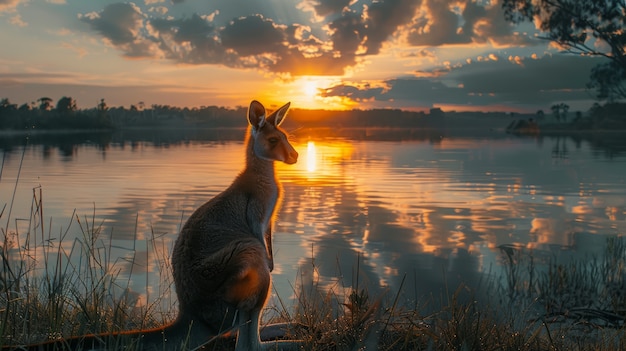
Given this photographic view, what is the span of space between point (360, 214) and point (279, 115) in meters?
17.0

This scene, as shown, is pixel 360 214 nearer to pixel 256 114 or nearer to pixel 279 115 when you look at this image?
pixel 279 115

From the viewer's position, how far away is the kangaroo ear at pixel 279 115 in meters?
5.62

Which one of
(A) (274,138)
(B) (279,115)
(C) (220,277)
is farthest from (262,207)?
(C) (220,277)

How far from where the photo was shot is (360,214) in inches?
884

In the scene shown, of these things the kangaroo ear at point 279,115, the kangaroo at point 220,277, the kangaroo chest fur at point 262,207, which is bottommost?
the kangaroo at point 220,277

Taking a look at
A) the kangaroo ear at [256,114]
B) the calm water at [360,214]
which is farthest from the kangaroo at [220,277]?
the calm water at [360,214]

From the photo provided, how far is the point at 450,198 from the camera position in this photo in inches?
1098

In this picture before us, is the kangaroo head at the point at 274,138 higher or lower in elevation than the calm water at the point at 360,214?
higher

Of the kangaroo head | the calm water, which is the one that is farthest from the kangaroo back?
the calm water

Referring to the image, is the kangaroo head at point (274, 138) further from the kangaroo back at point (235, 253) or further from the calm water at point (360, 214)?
the calm water at point (360, 214)

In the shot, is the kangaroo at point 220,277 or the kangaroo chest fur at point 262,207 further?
the kangaroo chest fur at point 262,207

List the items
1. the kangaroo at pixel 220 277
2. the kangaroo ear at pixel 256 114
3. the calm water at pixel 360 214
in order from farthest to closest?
the calm water at pixel 360 214 < the kangaroo ear at pixel 256 114 < the kangaroo at pixel 220 277

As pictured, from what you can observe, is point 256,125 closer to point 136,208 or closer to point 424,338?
point 424,338

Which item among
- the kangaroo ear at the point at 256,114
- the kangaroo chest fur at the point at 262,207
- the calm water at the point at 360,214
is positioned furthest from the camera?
the calm water at the point at 360,214
